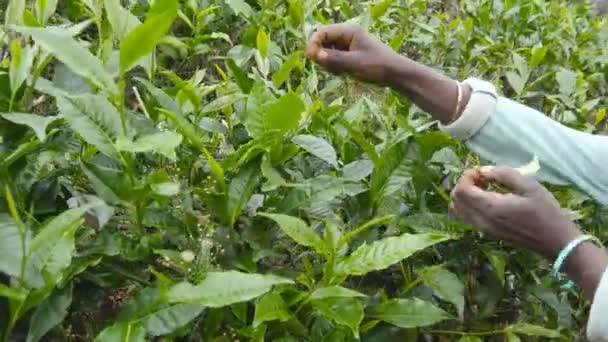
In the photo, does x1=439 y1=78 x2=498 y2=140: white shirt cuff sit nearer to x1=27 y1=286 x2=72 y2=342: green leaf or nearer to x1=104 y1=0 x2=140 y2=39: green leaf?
x1=104 y1=0 x2=140 y2=39: green leaf

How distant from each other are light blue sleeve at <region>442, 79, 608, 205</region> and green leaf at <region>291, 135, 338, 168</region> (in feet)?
1.25

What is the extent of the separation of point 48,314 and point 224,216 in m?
0.32

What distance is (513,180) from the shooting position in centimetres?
135

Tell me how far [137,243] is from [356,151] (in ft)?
1.73

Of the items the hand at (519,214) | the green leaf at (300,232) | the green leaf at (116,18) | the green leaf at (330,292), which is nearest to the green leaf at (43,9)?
the green leaf at (116,18)

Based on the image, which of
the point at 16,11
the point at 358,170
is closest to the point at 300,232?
the point at 358,170

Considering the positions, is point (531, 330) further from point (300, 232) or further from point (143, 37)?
point (143, 37)

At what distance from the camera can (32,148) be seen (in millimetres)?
1175

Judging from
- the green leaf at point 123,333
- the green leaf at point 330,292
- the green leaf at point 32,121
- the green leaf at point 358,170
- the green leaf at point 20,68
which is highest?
the green leaf at point 20,68

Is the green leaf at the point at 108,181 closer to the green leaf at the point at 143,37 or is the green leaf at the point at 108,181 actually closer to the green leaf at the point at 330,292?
the green leaf at the point at 143,37

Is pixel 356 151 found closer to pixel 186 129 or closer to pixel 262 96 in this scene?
pixel 262 96

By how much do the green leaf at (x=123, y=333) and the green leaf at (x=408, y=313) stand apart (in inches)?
16.0

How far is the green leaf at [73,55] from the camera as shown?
1145 millimetres

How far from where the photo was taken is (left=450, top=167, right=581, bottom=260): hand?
4.35ft
